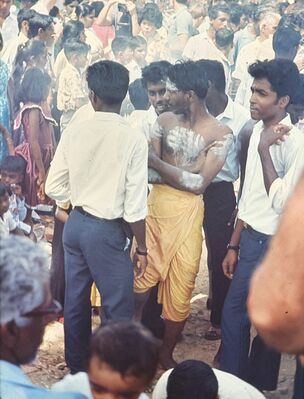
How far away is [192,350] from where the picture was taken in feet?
16.7

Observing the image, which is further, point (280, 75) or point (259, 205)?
point (280, 75)

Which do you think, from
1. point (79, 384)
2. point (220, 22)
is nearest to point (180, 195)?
point (220, 22)

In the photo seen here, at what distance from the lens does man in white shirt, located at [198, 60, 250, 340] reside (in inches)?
191

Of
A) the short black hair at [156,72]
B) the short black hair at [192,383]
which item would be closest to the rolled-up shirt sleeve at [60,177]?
the short black hair at [156,72]

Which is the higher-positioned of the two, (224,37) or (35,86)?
(224,37)

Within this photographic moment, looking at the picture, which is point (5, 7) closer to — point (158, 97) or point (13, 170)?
point (13, 170)

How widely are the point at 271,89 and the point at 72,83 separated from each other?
6.11ft

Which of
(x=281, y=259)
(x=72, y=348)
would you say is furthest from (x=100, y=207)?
(x=281, y=259)

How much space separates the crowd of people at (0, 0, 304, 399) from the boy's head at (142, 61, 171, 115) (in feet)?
0.03

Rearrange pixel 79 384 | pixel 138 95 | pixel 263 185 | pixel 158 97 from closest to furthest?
pixel 79 384, pixel 263 185, pixel 158 97, pixel 138 95

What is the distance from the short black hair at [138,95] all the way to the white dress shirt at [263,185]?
951mm

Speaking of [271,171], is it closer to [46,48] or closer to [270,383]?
[270,383]

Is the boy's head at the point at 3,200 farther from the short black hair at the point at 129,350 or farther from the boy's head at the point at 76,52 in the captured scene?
the short black hair at the point at 129,350

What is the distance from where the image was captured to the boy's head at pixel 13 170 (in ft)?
18.3
